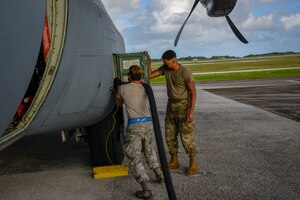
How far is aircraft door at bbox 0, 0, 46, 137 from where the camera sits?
2268 mm

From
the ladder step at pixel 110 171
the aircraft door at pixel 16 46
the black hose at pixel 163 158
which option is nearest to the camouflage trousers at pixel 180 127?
the ladder step at pixel 110 171

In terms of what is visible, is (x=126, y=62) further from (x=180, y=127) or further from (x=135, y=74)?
(x=180, y=127)

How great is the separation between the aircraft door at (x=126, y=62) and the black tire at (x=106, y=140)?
2.07ft

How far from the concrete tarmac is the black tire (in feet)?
1.05

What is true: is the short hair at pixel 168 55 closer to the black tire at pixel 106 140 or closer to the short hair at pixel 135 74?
the short hair at pixel 135 74

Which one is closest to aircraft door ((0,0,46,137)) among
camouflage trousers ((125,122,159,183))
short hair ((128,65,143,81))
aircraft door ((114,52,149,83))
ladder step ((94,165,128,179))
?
short hair ((128,65,143,81))

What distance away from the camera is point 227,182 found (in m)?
5.17

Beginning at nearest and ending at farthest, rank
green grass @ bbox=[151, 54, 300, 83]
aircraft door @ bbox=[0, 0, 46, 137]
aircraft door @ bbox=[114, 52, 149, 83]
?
aircraft door @ bbox=[0, 0, 46, 137], aircraft door @ bbox=[114, 52, 149, 83], green grass @ bbox=[151, 54, 300, 83]

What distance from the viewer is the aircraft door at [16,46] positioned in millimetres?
2268

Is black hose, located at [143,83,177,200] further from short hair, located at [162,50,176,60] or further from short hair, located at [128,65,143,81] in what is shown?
short hair, located at [162,50,176,60]

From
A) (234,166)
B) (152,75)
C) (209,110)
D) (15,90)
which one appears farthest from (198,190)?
(209,110)

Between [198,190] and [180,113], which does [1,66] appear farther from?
A: [180,113]

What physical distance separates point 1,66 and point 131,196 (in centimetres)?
295

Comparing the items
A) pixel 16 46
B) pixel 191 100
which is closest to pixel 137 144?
pixel 191 100
